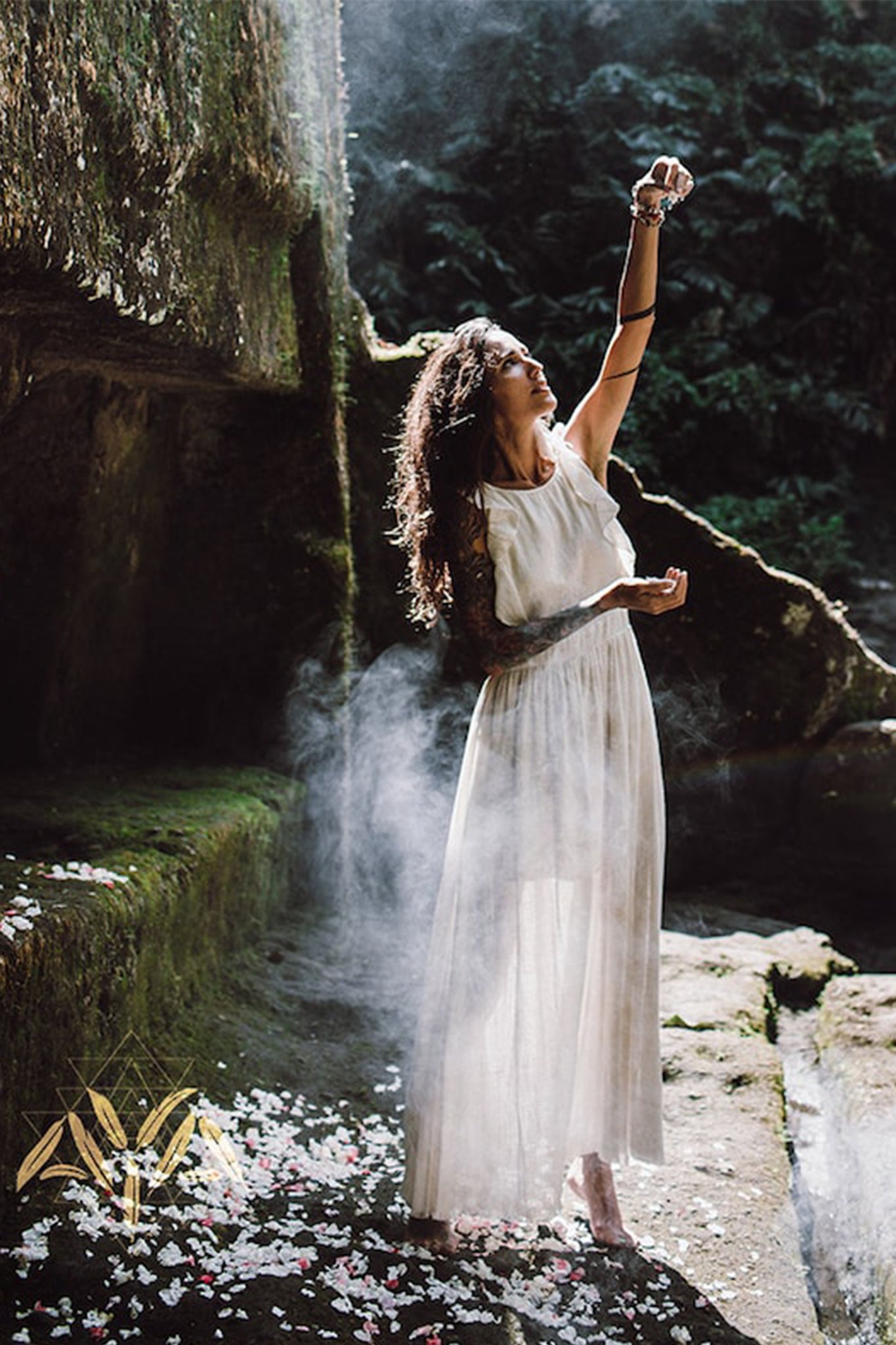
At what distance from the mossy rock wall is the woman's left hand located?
1.17m

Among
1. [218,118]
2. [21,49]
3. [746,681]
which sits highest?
[218,118]

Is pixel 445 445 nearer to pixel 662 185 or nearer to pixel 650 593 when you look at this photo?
pixel 650 593

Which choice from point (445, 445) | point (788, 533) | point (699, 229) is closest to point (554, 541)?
point (445, 445)

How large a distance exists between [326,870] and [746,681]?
6.99 ft

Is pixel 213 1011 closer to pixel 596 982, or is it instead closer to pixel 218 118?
pixel 596 982

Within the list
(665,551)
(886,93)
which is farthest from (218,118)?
(886,93)

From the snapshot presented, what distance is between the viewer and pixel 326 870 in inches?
217

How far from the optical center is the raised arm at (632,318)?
3.01m

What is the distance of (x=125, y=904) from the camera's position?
3398mm

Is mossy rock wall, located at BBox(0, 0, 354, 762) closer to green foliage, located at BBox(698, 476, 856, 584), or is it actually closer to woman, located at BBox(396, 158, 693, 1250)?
woman, located at BBox(396, 158, 693, 1250)

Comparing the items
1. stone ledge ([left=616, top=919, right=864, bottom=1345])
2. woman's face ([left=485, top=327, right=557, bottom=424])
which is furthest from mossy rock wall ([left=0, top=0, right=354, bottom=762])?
stone ledge ([left=616, top=919, right=864, bottom=1345])

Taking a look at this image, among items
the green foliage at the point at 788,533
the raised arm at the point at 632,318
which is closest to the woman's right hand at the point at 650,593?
the raised arm at the point at 632,318

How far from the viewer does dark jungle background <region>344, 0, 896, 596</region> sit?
12039 millimetres

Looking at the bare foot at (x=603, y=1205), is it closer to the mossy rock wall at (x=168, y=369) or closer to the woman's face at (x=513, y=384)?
the woman's face at (x=513, y=384)
